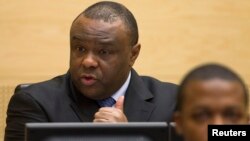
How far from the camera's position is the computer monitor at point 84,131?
1.24 m

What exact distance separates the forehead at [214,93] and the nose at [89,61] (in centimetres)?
95

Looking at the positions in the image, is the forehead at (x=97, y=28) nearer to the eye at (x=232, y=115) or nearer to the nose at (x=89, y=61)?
the nose at (x=89, y=61)

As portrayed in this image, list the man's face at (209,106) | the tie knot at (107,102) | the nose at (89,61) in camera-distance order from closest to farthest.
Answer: the man's face at (209,106), the nose at (89,61), the tie knot at (107,102)

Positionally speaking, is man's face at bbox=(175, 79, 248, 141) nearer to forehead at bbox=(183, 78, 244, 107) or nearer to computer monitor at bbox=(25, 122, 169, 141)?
forehead at bbox=(183, 78, 244, 107)

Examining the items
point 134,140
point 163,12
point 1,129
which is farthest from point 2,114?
point 134,140

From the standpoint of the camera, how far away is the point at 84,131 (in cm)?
124

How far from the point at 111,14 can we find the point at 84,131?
104 cm

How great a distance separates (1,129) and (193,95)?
228 centimetres

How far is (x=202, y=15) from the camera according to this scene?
133 inches

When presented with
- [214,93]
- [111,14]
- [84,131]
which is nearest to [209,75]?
[214,93]

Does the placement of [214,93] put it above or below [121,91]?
above

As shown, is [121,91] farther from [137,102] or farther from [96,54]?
[96,54]

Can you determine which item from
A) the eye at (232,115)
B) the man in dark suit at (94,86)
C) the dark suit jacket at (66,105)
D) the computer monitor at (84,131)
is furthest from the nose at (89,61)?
the eye at (232,115)

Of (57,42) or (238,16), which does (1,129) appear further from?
(238,16)
